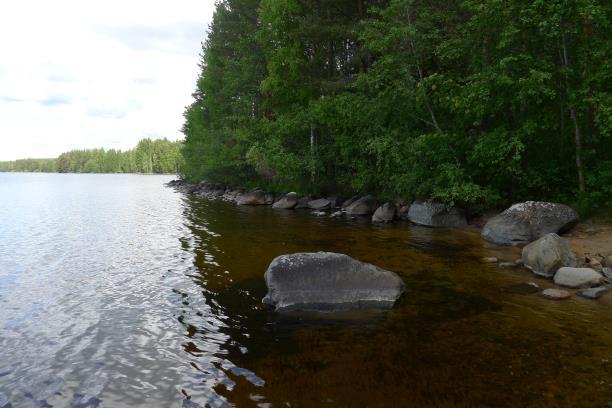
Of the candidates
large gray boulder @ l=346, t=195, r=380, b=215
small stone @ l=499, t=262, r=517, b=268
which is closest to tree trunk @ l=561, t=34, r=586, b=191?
small stone @ l=499, t=262, r=517, b=268

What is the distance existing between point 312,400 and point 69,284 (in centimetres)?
915

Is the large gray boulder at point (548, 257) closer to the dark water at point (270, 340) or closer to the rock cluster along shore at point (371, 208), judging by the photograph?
the dark water at point (270, 340)

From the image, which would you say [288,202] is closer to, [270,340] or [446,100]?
[446,100]

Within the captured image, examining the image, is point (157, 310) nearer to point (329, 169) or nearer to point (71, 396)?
point (71, 396)

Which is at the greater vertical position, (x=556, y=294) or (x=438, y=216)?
(x=438, y=216)

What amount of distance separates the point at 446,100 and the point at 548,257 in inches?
410

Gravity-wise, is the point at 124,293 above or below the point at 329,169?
below

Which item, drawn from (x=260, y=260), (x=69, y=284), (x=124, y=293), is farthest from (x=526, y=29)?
(x=69, y=284)

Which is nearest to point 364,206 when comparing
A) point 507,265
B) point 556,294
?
point 507,265

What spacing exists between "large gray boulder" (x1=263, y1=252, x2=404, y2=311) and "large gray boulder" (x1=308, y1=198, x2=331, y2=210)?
2001 cm

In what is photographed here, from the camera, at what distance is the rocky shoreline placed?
10906 millimetres

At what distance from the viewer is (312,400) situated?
227 inches

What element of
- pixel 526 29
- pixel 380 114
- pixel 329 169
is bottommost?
pixel 329 169

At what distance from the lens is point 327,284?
9.95 metres
